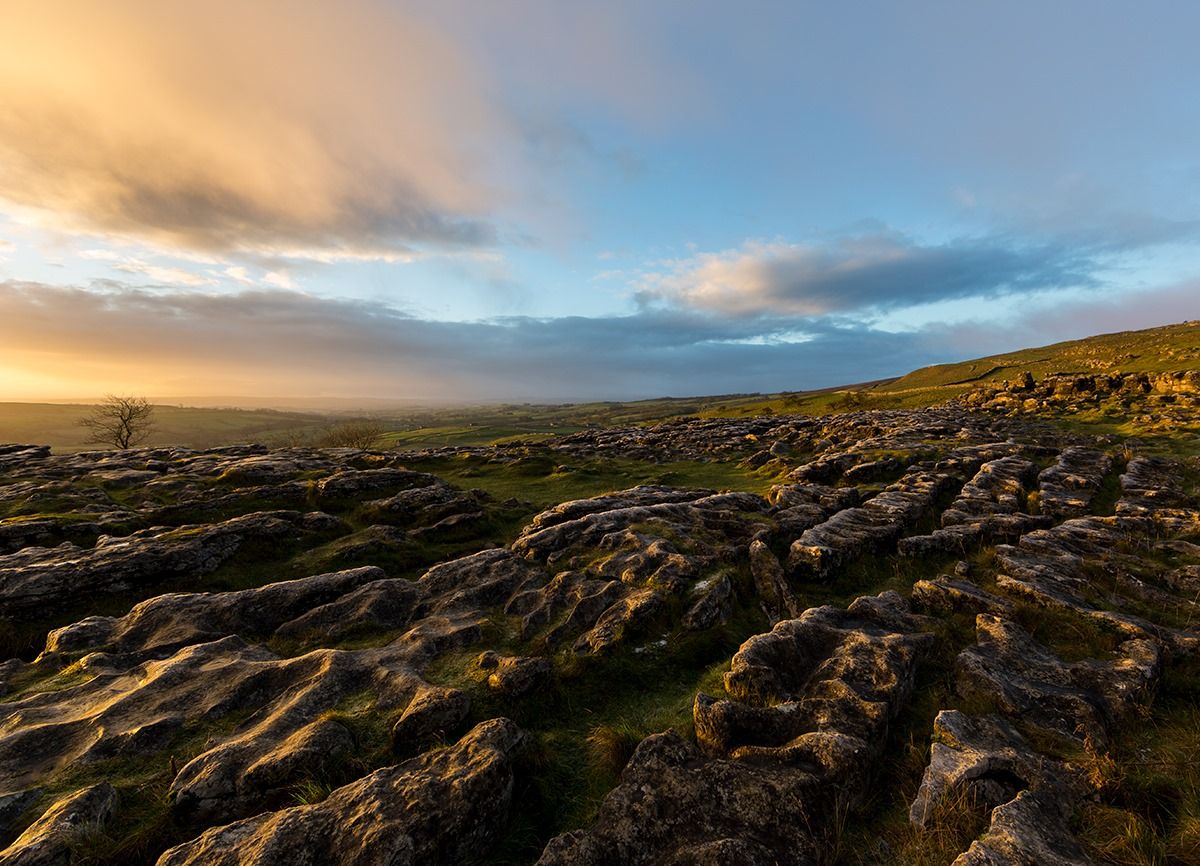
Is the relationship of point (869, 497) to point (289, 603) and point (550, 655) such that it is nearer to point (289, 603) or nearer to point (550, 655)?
point (550, 655)

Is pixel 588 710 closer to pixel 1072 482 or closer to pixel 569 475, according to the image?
pixel 1072 482

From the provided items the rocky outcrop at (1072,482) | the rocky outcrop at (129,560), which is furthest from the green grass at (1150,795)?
the rocky outcrop at (129,560)

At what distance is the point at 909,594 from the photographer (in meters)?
16.2

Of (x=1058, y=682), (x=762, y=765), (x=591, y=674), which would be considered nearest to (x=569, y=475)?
(x=591, y=674)

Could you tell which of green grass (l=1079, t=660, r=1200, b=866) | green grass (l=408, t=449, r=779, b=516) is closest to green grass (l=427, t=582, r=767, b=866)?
green grass (l=1079, t=660, r=1200, b=866)

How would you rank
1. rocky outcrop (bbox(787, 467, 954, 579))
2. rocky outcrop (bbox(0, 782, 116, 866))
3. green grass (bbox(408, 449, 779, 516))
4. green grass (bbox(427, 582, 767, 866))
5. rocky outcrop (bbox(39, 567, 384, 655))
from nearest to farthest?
rocky outcrop (bbox(0, 782, 116, 866)) < green grass (bbox(427, 582, 767, 866)) < rocky outcrop (bbox(39, 567, 384, 655)) < rocky outcrop (bbox(787, 467, 954, 579)) < green grass (bbox(408, 449, 779, 516))

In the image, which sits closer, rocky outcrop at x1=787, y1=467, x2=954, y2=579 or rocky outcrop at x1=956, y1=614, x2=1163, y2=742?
rocky outcrop at x1=956, y1=614, x2=1163, y2=742

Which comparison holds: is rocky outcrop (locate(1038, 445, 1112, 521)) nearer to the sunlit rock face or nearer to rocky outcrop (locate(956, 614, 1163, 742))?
the sunlit rock face

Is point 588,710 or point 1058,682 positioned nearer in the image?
point 1058,682

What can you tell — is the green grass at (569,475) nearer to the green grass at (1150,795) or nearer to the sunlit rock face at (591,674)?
the sunlit rock face at (591,674)

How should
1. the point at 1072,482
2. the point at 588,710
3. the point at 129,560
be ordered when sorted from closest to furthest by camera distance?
the point at 588,710 → the point at 129,560 → the point at 1072,482


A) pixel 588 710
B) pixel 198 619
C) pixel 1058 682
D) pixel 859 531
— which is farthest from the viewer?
pixel 859 531

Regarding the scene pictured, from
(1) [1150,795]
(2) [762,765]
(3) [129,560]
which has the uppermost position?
(3) [129,560]

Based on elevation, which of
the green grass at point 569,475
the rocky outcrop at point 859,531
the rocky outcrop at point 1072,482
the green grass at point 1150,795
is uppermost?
the rocky outcrop at point 1072,482
